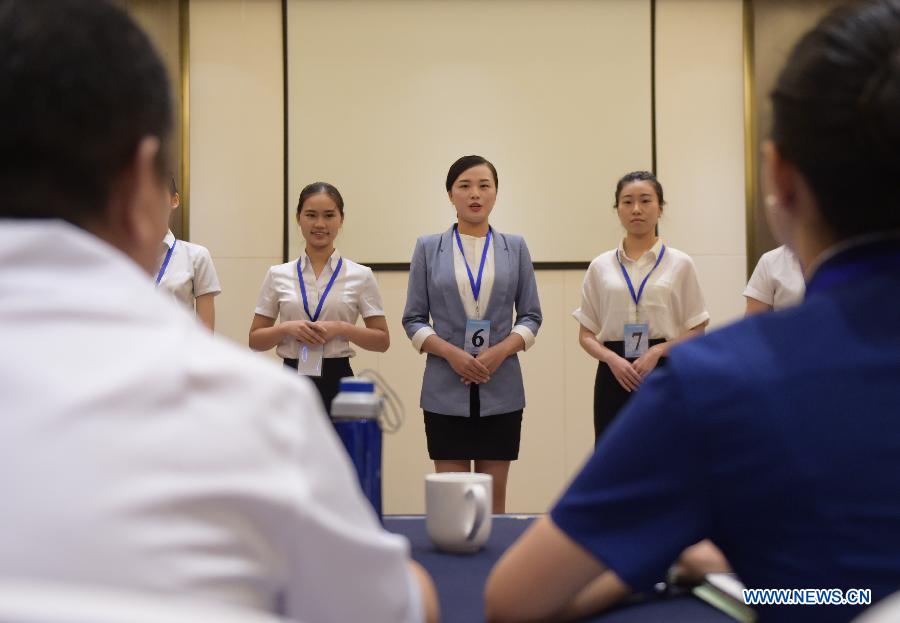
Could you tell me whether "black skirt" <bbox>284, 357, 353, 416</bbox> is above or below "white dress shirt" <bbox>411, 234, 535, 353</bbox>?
below

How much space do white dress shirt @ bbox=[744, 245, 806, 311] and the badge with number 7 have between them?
20.0 inches

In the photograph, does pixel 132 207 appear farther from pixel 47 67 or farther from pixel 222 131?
pixel 222 131

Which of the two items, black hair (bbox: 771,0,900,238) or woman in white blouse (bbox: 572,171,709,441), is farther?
woman in white blouse (bbox: 572,171,709,441)

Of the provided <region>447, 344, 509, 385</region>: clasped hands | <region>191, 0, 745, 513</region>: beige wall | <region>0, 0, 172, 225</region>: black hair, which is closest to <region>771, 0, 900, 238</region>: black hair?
<region>0, 0, 172, 225</region>: black hair

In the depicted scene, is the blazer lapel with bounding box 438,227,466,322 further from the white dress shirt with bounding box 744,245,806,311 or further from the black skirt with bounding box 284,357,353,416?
the white dress shirt with bounding box 744,245,806,311

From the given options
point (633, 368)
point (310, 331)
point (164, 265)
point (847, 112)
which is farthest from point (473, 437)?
point (847, 112)

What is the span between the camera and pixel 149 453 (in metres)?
0.57

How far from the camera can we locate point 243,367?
62cm

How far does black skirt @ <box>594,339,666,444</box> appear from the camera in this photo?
148 inches

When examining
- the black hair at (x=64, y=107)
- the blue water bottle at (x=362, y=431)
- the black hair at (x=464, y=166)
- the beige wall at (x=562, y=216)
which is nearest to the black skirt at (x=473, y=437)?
the black hair at (x=464, y=166)

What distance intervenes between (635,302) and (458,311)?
0.81m

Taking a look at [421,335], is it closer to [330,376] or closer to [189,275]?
[330,376]

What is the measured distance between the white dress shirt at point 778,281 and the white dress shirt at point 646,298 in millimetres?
250

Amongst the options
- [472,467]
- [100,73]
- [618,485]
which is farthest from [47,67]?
[472,467]
